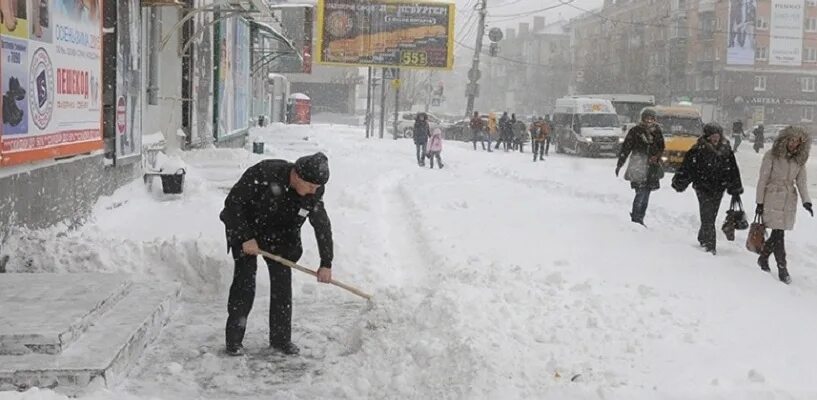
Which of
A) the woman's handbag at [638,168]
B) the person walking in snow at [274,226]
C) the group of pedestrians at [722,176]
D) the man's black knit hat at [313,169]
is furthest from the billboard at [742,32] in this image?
the man's black knit hat at [313,169]

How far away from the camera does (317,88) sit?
238 ft

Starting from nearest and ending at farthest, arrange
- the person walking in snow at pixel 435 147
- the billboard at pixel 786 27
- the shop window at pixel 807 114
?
the person walking in snow at pixel 435 147 → the billboard at pixel 786 27 → the shop window at pixel 807 114

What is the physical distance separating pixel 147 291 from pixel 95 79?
3503 millimetres

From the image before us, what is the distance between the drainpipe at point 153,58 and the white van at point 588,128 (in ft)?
64.9

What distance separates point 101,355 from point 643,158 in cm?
752

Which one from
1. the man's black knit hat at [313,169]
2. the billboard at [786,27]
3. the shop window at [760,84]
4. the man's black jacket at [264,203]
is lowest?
the man's black jacket at [264,203]

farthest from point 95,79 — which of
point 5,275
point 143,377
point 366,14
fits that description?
point 366,14

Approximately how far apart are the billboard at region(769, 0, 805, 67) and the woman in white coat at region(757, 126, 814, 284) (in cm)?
3981

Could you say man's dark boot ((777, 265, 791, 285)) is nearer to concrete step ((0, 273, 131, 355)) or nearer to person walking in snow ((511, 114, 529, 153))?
concrete step ((0, 273, 131, 355))

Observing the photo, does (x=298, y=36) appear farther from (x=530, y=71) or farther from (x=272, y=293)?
(x=530, y=71)

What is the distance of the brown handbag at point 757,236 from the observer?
326 inches

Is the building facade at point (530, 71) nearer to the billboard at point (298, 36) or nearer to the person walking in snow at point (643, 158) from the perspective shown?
the billboard at point (298, 36)

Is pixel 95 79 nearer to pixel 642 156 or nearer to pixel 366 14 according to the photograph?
pixel 642 156

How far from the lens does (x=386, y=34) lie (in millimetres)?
30984
